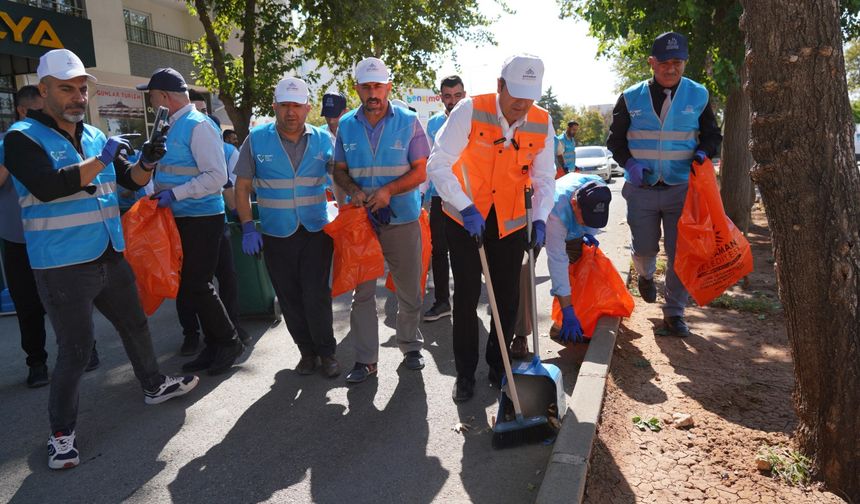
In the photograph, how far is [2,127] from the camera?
493 inches

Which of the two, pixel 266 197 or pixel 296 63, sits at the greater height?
pixel 296 63

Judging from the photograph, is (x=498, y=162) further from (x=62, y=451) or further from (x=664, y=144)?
(x=62, y=451)

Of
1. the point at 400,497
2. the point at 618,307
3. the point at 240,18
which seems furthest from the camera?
the point at 240,18

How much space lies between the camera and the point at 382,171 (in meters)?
4.20

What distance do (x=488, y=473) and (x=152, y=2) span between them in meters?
21.1

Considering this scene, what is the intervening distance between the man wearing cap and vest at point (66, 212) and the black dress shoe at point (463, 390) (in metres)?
2.13

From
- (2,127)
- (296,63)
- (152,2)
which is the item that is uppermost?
(152,2)

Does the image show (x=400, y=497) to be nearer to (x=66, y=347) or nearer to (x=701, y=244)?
(x=66, y=347)

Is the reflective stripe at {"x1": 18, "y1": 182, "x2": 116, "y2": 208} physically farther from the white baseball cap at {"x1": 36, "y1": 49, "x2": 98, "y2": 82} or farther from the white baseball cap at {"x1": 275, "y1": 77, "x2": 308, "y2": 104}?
the white baseball cap at {"x1": 275, "y1": 77, "x2": 308, "y2": 104}

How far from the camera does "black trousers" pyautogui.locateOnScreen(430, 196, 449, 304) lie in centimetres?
545

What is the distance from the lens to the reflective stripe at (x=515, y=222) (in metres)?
3.66

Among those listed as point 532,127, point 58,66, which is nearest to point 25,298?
point 58,66

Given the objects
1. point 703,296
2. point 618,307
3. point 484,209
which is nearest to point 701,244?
point 703,296

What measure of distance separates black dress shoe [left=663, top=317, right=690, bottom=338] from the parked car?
18826 mm
